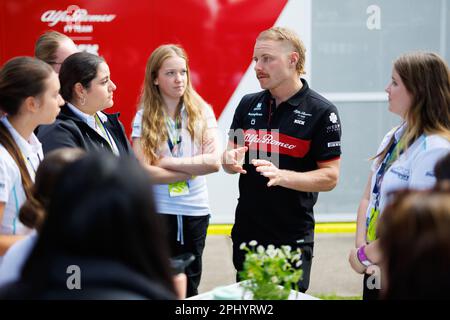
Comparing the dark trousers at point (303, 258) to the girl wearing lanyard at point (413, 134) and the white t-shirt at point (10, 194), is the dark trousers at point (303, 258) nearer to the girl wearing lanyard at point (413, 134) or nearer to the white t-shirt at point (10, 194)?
the girl wearing lanyard at point (413, 134)

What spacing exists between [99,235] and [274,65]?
7.94 feet

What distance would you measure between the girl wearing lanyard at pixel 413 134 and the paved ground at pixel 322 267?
2047mm

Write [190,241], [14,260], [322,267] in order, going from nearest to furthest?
[14,260] → [190,241] → [322,267]

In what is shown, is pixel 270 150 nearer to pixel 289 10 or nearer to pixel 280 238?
pixel 280 238

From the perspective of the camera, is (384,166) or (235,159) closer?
(384,166)

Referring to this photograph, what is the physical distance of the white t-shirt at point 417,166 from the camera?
2.61 m

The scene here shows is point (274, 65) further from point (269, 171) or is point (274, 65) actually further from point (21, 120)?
point (21, 120)

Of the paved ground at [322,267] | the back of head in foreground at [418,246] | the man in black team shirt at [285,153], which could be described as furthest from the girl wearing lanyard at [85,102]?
the back of head in foreground at [418,246]

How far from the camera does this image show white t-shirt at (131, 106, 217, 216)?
12.2 ft

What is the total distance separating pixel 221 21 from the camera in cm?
558

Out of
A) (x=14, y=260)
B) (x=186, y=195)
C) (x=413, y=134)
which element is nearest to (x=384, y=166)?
(x=413, y=134)

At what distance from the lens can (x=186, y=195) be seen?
374cm
